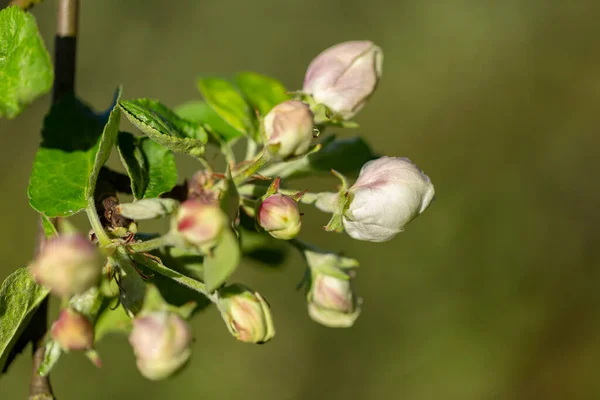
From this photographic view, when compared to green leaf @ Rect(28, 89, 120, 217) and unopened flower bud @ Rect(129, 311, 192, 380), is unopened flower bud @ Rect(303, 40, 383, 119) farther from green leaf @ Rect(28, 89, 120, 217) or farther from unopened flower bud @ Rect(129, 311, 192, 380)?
unopened flower bud @ Rect(129, 311, 192, 380)

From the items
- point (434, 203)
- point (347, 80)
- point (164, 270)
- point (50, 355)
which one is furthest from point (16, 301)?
point (434, 203)

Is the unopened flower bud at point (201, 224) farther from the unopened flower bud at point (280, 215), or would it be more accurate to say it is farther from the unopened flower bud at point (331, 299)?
the unopened flower bud at point (331, 299)

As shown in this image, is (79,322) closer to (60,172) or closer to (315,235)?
(60,172)

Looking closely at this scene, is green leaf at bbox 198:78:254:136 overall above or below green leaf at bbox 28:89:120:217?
above

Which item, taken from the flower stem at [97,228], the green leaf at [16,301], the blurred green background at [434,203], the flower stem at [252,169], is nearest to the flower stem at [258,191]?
the flower stem at [252,169]

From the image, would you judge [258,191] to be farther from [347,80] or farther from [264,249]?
[264,249]

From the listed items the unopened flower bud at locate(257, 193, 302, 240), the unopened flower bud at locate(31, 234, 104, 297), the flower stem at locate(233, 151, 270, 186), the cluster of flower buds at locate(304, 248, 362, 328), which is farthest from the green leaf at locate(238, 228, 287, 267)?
the unopened flower bud at locate(31, 234, 104, 297)
